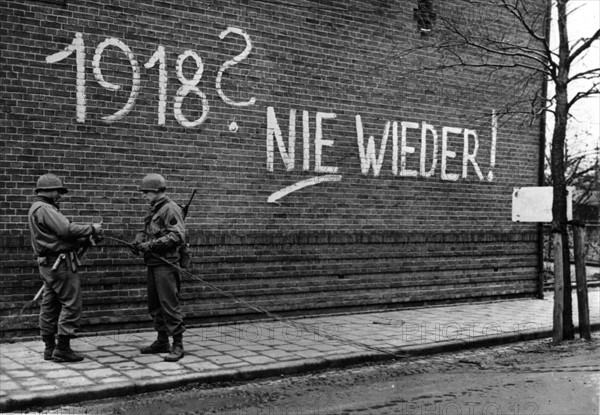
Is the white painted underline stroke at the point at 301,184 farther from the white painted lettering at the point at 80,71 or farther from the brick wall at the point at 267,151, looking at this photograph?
the white painted lettering at the point at 80,71

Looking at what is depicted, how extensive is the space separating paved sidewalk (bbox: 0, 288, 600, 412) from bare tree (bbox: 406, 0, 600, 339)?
163 centimetres

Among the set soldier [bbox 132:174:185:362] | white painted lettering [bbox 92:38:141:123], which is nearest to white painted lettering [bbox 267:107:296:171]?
white painted lettering [bbox 92:38:141:123]

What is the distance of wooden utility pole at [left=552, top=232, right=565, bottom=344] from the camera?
9.58 m

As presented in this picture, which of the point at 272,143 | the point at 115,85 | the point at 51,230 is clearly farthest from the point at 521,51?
the point at 51,230

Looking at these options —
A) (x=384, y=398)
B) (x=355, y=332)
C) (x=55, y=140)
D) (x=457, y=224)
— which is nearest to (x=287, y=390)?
(x=384, y=398)

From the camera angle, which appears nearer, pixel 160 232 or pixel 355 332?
pixel 160 232

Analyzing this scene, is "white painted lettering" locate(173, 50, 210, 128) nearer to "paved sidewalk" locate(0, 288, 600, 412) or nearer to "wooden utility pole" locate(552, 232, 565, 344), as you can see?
"paved sidewalk" locate(0, 288, 600, 412)

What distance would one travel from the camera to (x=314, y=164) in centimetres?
1093

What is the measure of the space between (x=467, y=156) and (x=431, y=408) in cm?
742

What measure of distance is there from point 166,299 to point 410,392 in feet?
9.05

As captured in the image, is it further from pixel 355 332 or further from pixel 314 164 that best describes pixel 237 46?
pixel 355 332

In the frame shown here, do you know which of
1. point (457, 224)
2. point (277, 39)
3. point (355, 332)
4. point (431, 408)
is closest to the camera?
point (431, 408)

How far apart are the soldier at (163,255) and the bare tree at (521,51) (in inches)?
176

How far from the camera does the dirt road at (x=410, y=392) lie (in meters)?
6.11
